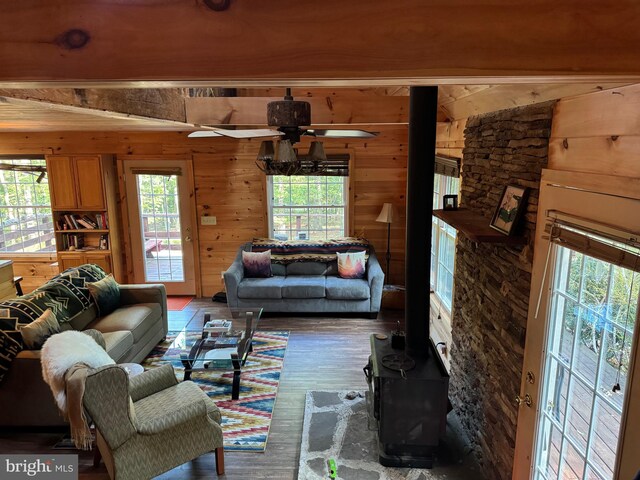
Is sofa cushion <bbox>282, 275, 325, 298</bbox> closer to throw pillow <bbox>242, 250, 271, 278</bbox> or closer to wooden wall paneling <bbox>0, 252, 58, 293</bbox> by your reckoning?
throw pillow <bbox>242, 250, 271, 278</bbox>

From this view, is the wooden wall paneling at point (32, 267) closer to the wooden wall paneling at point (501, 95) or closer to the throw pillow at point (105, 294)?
the throw pillow at point (105, 294)

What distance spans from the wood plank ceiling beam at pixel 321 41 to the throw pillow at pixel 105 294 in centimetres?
383

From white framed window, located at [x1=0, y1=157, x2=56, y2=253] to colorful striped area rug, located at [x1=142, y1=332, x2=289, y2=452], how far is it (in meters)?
3.10

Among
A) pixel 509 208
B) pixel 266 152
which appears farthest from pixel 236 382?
pixel 509 208

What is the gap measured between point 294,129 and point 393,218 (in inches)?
148

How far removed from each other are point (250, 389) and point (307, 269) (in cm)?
225

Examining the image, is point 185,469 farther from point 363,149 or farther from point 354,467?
point 363,149

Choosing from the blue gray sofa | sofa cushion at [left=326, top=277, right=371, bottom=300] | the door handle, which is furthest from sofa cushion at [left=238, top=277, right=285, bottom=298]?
the door handle

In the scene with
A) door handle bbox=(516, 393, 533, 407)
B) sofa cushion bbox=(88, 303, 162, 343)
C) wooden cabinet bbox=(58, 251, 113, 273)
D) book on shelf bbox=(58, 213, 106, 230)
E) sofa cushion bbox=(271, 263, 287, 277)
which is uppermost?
book on shelf bbox=(58, 213, 106, 230)

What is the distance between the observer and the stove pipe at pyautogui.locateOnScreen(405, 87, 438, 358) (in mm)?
2820

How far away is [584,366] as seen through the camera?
1793 mm

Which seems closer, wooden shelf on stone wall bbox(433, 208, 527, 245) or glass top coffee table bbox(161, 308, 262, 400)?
wooden shelf on stone wall bbox(433, 208, 527, 245)

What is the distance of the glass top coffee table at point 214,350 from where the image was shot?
12.1 feet

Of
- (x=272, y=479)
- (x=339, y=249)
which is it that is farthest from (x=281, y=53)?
(x=339, y=249)
